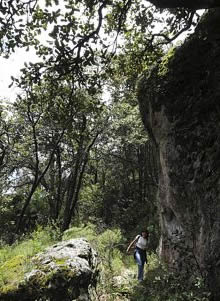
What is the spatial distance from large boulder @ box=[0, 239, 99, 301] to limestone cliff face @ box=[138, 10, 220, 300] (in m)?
2.21

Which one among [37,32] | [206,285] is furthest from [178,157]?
[37,32]

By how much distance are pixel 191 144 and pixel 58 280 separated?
4.24 meters

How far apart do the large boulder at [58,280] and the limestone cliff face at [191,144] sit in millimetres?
2209

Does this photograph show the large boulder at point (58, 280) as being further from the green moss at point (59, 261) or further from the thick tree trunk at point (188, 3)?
the thick tree trunk at point (188, 3)

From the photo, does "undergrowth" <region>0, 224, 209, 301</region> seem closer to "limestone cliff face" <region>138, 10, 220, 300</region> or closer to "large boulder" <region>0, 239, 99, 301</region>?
"large boulder" <region>0, 239, 99, 301</region>

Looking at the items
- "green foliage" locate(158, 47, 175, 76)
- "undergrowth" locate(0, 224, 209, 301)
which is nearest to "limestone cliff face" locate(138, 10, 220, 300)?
"green foliage" locate(158, 47, 175, 76)

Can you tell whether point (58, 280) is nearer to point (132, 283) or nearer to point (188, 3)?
point (132, 283)

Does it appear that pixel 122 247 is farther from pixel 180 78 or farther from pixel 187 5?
pixel 187 5

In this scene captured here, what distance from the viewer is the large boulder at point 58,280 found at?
273 inches

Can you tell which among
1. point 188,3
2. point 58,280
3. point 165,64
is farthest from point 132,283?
point 188,3

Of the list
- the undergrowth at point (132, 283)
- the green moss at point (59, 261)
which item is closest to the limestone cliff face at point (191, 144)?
the undergrowth at point (132, 283)

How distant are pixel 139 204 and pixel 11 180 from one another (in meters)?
9.52

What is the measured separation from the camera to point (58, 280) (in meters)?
7.22

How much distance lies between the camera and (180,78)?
9008 millimetres
